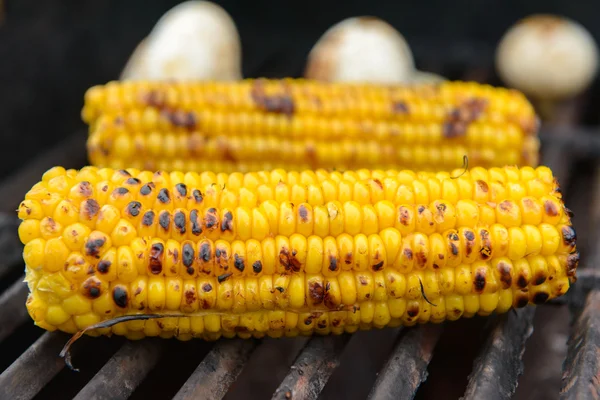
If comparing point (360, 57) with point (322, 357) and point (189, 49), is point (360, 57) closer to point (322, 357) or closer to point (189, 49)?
point (189, 49)

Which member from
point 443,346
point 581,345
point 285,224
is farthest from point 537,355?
point 285,224

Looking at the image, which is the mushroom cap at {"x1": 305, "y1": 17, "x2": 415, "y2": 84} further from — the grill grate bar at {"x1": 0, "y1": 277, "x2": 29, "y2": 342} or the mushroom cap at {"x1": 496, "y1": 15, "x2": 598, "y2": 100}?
the grill grate bar at {"x1": 0, "y1": 277, "x2": 29, "y2": 342}

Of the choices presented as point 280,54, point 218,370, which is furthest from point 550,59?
point 218,370

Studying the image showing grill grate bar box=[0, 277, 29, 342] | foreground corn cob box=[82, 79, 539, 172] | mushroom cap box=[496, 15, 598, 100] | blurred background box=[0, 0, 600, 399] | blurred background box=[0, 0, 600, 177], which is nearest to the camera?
grill grate bar box=[0, 277, 29, 342]

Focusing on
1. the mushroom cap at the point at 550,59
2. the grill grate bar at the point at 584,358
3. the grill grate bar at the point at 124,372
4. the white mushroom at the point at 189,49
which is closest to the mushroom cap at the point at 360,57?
the white mushroom at the point at 189,49

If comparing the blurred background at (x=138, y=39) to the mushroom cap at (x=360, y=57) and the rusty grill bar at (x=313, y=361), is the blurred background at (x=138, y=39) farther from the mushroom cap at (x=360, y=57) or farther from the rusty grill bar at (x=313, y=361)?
the rusty grill bar at (x=313, y=361)

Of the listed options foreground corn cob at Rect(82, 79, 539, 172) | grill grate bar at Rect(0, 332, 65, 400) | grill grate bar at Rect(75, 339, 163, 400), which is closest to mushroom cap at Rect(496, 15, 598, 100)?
foreground corn cob at Rect(82, 79, 539, 172)
